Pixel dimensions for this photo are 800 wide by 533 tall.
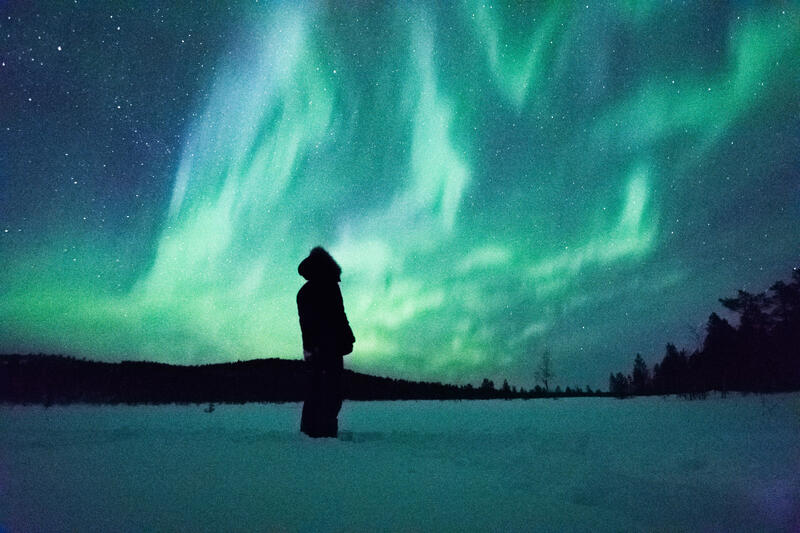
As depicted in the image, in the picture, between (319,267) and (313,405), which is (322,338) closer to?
(313,405)

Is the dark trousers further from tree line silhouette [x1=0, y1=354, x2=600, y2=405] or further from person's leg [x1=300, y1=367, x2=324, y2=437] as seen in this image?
tree line silhouette [x1=0, y1=354, x2=600, y2=405]

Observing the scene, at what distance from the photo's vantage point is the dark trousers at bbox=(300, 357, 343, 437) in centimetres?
958

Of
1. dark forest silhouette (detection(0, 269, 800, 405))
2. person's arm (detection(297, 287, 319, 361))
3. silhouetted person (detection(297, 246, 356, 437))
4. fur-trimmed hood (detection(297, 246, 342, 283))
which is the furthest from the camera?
A: dark forest silhouette (detection(0, 269, 800, 405))

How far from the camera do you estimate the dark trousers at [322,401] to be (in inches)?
377

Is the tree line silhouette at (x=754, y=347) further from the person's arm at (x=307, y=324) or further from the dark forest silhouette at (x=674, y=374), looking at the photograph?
the person's arm at (x=307, y=324)

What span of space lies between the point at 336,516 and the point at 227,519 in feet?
2.79

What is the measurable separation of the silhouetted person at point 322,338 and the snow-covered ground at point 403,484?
1.21 meters

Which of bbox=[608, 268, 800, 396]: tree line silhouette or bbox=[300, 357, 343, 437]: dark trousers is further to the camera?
bbox=[608, 268, 800, 396]: tree line silhouette

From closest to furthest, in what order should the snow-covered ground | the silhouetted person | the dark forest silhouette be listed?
the snow-covered ground → the silhouetted person → the dark forest silhouette

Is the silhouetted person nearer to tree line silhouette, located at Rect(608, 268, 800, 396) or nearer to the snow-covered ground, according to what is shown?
the snow-covered ground

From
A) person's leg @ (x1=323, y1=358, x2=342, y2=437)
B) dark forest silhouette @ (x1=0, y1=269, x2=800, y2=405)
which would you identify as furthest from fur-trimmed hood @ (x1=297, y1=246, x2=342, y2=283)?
dark forest silhouette @ (x1=0, y1=269, x2=800, y2=405)

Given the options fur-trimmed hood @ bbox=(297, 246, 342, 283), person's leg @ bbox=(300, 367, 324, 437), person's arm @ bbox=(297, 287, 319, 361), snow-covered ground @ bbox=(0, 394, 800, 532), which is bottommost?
snow-covered ground @ bbox=(0, 394, 800, 532)

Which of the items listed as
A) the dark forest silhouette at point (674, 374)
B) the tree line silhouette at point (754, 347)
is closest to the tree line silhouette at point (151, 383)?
the dark forest silhouette at point (674, 374)

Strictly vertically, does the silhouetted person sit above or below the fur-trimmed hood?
below
